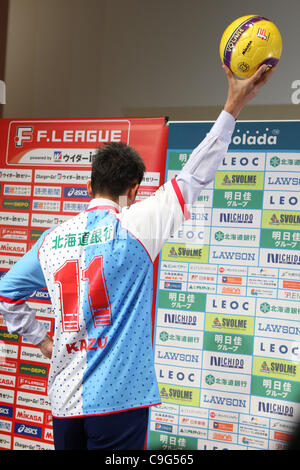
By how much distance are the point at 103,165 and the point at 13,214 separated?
155cm

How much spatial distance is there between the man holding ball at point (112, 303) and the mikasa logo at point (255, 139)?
952 mm

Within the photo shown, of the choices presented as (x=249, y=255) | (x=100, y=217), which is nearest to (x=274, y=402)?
(x=249, y=255)

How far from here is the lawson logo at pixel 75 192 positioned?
2766 mm

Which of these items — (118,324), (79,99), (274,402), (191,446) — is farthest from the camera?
(79,99)

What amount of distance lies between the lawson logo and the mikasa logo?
2.90 feet

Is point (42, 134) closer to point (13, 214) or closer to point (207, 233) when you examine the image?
point (13, 214)

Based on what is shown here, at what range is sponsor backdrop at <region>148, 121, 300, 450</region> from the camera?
238 cm

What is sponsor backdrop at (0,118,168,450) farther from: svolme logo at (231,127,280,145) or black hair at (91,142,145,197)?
black hair at (91,142,145,197)

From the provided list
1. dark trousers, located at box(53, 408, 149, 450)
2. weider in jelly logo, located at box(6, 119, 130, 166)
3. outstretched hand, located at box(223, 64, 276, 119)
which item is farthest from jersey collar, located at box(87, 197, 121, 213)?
weider in jelly logo, located at box(6, 119, 130, 166)

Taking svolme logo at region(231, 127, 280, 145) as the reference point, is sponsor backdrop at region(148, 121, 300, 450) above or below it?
below

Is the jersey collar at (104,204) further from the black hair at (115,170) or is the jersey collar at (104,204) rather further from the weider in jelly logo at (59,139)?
the weider in jelly logo at (59,139)

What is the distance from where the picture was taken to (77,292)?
4.85ft

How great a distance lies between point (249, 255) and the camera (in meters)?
2.46

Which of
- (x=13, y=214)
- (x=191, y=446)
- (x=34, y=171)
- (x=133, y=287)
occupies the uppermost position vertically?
(x=34, y=171)
